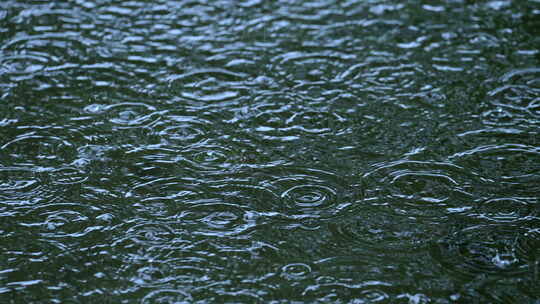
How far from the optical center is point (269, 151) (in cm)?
263

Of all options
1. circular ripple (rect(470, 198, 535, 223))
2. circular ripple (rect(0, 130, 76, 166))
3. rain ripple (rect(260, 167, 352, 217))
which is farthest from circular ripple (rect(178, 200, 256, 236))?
circular ripple (rect(470, 198, 535, 223))

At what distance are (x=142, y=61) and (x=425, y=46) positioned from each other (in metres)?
1.30

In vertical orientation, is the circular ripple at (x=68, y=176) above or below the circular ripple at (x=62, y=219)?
above

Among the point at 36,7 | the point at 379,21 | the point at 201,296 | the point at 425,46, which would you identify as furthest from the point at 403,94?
the point at 36,7

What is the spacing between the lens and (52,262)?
2.11 meters

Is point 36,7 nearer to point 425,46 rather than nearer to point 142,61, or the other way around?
point 142,61

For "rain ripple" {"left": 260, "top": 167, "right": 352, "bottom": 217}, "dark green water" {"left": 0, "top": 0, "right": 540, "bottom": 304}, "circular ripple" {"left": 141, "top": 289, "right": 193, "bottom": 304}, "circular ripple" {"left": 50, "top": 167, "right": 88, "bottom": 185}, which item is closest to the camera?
"circular ripple" {"left": 141, "top": 289, "right": 193, "bottom": 304}

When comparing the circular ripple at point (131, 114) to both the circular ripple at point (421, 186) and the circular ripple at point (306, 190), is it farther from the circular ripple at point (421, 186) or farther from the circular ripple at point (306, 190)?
the circular ripple at point (421, 186)

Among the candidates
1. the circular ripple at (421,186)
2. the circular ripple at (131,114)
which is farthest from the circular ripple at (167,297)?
the circular ripple at (131,114)

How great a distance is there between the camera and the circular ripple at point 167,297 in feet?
6.44

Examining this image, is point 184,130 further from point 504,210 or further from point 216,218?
point 504,210

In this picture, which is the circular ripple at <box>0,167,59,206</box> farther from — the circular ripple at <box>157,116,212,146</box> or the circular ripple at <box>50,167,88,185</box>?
the circular ripple at <box>157,116,212,146</box>

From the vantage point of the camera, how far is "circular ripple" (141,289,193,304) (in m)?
1.96

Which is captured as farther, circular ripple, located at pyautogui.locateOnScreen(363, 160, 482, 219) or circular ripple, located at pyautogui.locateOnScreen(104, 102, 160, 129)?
circular ripple, located at pyautogui.locateOnScreen(104, 102, 160, 129)
